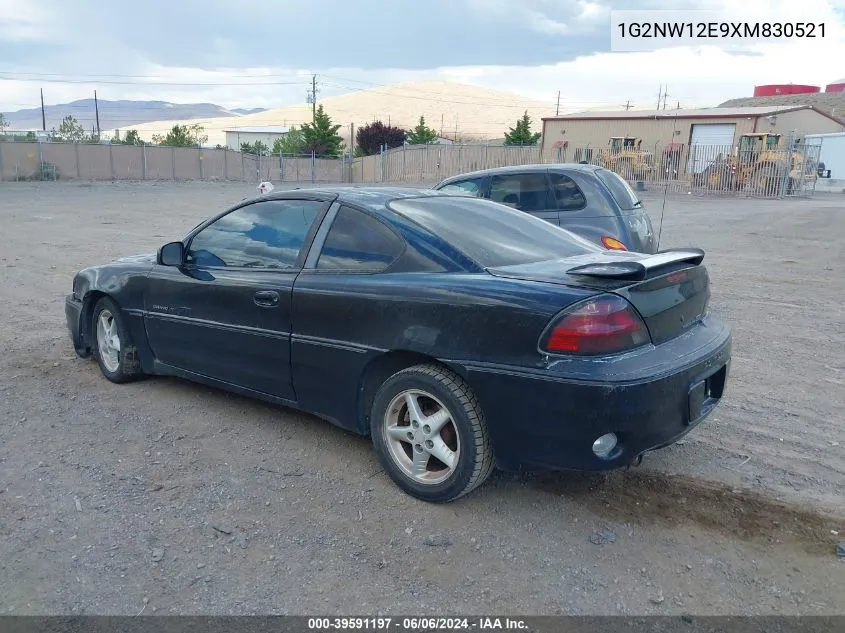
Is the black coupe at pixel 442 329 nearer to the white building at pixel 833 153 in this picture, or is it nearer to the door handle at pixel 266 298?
the door handle at pixel 266 298

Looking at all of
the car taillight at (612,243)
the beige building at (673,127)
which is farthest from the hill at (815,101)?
the car taillight at (612,243)

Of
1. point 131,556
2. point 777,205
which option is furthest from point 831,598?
point 777,205

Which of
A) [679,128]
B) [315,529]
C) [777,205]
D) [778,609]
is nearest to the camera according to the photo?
[778,609]

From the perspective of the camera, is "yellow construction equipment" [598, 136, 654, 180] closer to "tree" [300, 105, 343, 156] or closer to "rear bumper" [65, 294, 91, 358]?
"tree" [300, 105, 343, 156]

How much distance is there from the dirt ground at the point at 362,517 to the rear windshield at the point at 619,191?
2.64m

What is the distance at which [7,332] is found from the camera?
680 cm

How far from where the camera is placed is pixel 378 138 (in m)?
62.5

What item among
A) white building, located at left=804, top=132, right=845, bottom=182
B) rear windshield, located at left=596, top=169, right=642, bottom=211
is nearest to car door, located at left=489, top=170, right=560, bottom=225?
rear windshield, located at left=596, top=169, right=642, bottom=211

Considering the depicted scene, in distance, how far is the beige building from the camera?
134ft

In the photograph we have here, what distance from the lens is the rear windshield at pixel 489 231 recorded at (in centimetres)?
380

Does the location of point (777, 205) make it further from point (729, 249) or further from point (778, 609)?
point (778, 609)

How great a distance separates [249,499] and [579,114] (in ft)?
165

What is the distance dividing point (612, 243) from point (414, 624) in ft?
17.5

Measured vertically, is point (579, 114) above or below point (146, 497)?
above
